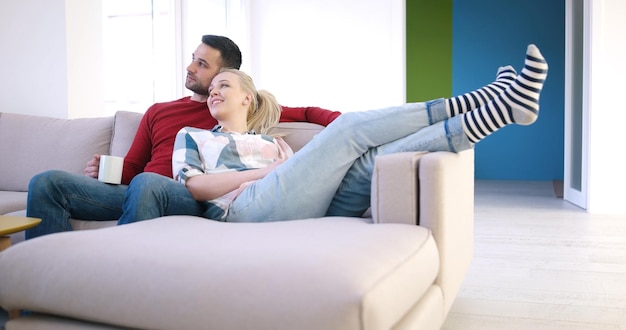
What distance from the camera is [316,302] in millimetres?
1060

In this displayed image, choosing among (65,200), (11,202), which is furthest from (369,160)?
(11,202)

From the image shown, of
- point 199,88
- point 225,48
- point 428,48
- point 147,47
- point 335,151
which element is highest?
point 428,48

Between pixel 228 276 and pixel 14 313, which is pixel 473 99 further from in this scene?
pixel 14 313

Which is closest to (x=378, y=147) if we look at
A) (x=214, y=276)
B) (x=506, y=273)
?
(x=214, y=276)

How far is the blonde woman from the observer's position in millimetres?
1647

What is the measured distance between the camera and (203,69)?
2543mm

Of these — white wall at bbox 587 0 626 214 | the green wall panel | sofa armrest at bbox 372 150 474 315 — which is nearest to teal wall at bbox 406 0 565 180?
the green wall panel

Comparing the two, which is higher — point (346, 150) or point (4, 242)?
point (346, 150)

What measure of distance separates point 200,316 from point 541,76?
1.09m

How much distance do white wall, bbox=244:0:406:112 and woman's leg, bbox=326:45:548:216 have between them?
13.5 feet

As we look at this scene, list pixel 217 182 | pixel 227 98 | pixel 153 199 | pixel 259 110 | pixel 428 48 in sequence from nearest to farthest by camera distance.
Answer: pixel 153 199 → pixel 217 182 → pixel 227 98 → pixel 259 110 → pixel 428 48

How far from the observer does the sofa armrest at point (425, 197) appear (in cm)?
156

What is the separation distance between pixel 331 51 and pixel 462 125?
180 inches

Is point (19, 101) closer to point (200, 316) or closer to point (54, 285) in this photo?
point (54, 285)
